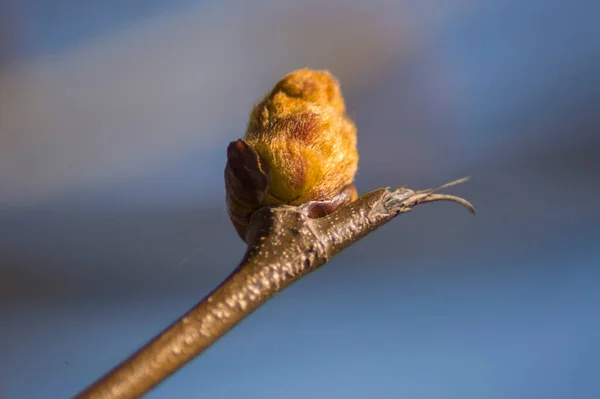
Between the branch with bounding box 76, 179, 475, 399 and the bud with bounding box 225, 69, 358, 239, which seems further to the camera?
the bud with bounding box 225, 69, 358, 239

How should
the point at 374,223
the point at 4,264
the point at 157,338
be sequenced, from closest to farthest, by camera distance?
1. the point at 157,338
2. the point at 374,223
3. the point at 4,264

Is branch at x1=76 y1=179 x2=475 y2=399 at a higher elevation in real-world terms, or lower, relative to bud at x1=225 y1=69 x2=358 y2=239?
lower

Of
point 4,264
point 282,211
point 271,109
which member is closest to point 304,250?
point 282,211

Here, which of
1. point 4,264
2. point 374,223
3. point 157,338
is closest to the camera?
point 157,338

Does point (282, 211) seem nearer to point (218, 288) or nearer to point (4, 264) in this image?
point (218, 288)
